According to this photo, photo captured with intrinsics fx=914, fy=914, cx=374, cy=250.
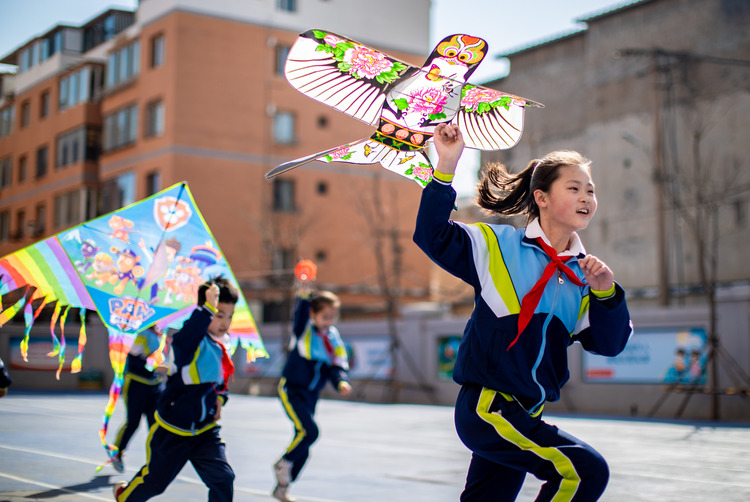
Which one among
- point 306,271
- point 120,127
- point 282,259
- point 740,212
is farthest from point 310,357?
point 120,127

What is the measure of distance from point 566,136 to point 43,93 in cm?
2237

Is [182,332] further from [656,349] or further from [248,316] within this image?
[656,349]

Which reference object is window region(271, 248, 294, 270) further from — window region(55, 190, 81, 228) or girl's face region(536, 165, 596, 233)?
girl's face region(536, 165, 596, 233)

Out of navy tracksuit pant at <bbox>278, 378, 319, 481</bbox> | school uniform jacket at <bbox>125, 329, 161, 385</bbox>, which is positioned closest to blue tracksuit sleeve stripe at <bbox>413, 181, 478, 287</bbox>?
navy tracksuit pant at <bbox>278, 378, 319, 481</bbox>

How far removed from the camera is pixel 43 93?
39.7 metres

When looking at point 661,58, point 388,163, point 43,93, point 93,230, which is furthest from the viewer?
point 43,93

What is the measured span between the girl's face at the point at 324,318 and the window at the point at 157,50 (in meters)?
27.9

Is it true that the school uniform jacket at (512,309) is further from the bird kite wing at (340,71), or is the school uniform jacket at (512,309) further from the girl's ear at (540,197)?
the bird kite wing at (340,71)

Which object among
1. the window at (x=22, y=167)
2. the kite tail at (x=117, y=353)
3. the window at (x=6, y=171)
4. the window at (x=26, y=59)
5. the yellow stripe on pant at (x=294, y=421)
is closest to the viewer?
the kite tail at (x=117, y=353)

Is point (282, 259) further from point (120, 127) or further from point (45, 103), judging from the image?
point (45, 103)

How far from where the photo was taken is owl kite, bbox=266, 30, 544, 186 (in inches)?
143

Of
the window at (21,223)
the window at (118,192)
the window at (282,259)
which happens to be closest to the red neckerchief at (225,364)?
the window at (282,259)

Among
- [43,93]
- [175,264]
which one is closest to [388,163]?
[175,264]

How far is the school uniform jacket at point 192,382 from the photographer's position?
19.0 feet
